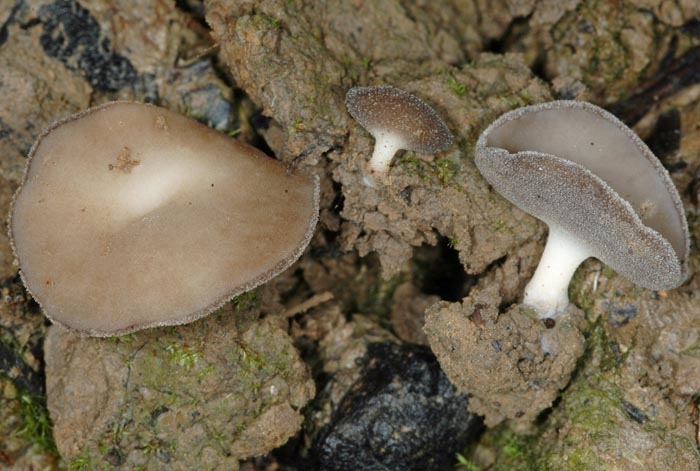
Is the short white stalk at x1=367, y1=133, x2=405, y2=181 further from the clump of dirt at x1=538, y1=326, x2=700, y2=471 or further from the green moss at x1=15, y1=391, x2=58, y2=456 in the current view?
the green moss at x1=15, y1=391, x2=58, y2=456

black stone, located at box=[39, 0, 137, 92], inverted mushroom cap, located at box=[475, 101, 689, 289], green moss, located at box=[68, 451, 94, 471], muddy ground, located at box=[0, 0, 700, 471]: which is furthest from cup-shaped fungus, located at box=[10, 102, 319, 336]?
inverted mushroom cap, located at box=[475, 101, 689, 289]

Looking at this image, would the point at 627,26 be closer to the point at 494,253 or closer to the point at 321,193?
the point at 494,253

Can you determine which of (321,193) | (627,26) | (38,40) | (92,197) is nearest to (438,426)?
(321,193)

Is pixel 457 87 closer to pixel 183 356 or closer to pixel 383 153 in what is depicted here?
pixel 383 153

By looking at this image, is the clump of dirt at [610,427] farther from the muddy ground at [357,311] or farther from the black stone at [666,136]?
the black stone at [666,136]

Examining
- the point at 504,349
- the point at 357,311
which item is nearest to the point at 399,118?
the point at 504,349

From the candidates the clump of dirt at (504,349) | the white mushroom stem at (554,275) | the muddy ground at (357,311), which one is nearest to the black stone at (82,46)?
the muddy ground at (357,311)
